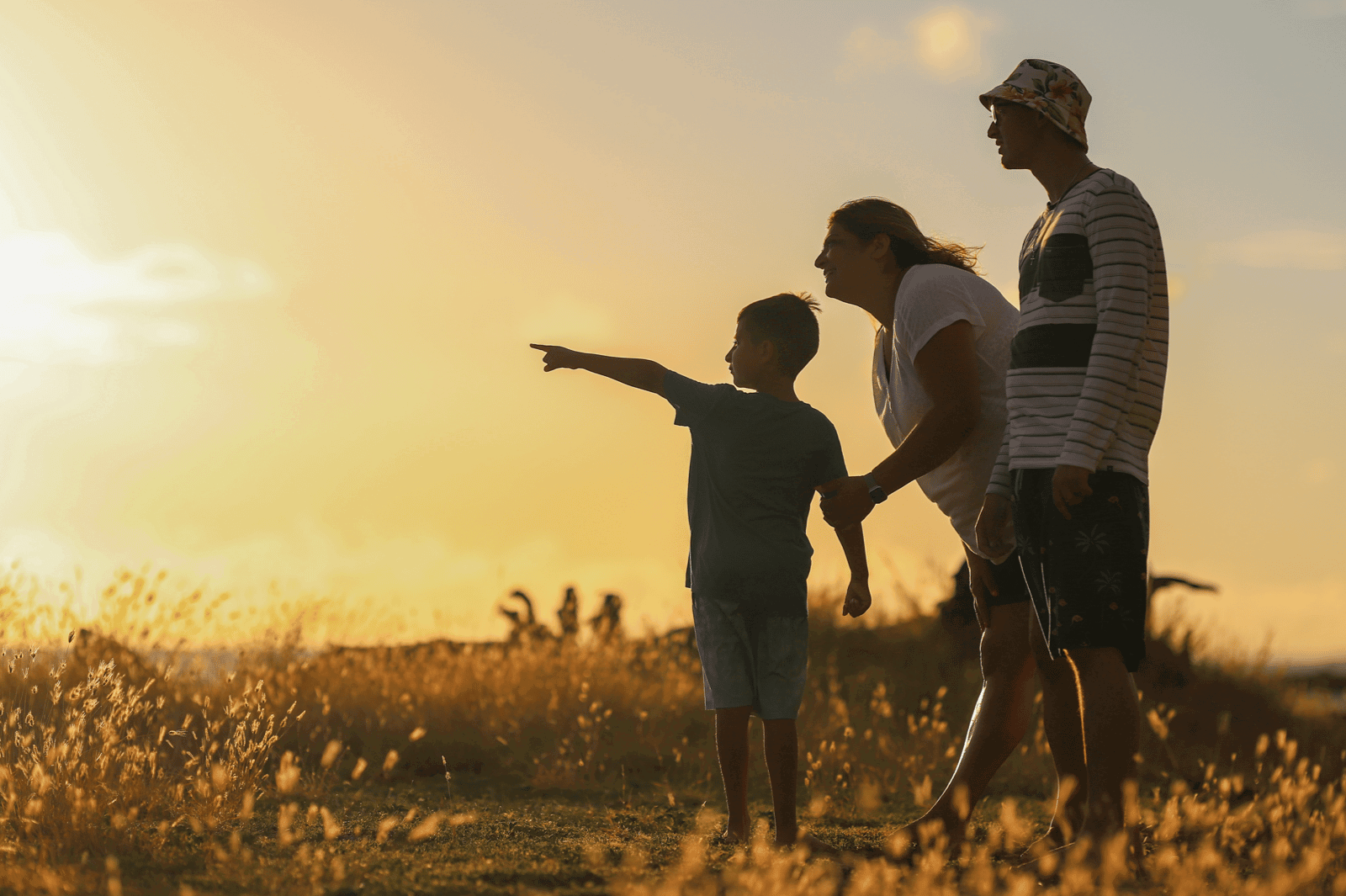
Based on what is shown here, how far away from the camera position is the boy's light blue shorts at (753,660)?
352 centimetres

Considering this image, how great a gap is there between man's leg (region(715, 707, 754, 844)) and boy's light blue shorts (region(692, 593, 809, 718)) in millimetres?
43

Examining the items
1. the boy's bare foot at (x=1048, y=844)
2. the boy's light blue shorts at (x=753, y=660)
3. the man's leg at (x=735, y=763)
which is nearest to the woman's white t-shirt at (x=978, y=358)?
the boy's light blue shorts at (x=753, y=660)

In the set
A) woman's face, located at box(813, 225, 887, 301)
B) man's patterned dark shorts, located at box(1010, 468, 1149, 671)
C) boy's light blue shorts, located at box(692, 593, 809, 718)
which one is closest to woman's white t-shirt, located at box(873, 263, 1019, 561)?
woman's face, located at box(813, 225, 887, 301)

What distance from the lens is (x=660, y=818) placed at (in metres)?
4.34

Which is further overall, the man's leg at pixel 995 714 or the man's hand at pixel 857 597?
the man's hand at pixel 857 597

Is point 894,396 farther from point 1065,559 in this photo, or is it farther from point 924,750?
point 924,750

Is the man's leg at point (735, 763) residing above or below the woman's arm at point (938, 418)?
below

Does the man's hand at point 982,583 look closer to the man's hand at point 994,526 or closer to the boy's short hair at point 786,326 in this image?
the man's hand at point 994,526

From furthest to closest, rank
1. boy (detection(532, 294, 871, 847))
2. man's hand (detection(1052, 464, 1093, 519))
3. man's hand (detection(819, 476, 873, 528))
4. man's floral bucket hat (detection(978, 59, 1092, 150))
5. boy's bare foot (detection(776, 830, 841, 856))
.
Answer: boy (detection(532, 294, 871, 847)) → man's hand (detection(819, 476, 873, 528)) → boy's bare foot (detection(776, 830, 841, 856)) → man's floral bucket hat (detection(978, 59, 1092, 150)) → man's hand (detection(1052, 464, 1093, 519))

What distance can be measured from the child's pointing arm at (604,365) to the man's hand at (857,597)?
0.98m

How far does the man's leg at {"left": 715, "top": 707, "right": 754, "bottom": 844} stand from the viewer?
11.4 ft

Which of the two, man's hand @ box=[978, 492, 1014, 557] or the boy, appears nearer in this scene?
man's hand @ box=[978, 492, 1014, 557]

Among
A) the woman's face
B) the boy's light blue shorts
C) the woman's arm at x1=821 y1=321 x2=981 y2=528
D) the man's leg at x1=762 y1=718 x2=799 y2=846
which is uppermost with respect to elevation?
the woman's face

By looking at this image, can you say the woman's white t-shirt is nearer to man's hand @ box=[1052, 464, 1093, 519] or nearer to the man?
the man
